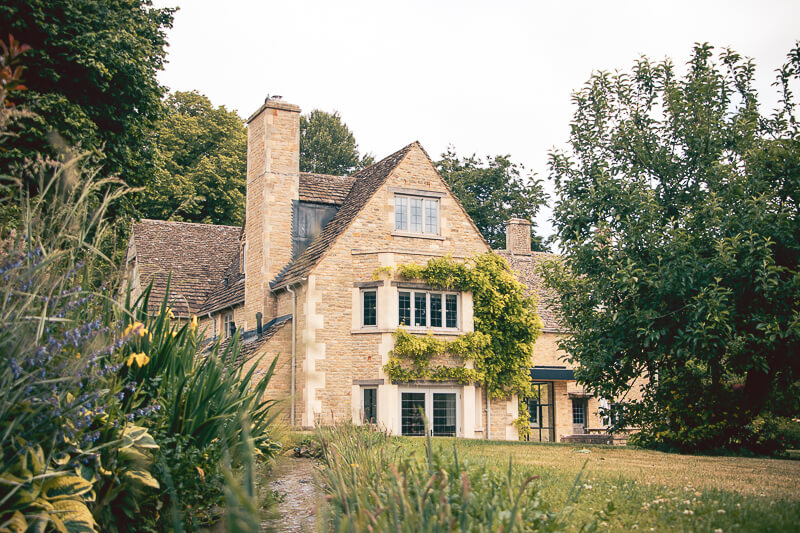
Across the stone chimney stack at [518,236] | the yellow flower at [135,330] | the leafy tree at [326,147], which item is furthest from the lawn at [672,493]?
the leafy tree at [326,147]

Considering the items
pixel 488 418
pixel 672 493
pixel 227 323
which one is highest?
pixel 227 323

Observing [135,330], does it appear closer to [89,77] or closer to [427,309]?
[89,77]

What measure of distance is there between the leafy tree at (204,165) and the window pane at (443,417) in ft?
69.0

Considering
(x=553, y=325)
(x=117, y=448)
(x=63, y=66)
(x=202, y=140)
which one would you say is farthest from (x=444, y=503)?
(x=202, y=140)

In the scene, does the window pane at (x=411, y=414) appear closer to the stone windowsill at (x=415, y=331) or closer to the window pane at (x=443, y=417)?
the window pane at (x=443, y=417)

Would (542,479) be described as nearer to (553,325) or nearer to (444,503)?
(444,503)

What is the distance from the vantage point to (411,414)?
880 inches

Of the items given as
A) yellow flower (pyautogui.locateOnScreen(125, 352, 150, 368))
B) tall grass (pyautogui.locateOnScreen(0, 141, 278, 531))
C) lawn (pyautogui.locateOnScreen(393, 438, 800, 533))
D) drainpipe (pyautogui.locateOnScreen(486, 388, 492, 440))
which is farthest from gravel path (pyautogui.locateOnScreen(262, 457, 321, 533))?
drainpipe (pyautogui.locateOnScreen(486, 388, 492, 440))

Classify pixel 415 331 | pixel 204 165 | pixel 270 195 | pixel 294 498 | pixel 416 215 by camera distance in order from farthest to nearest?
pixel 204 165, pixel 270 195, pixel 416 215, pixel 415 331, pixel 294 498

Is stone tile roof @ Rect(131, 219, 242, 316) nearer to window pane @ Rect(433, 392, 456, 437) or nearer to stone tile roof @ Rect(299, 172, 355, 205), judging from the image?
stone tile roof @ Rect(299, 172, 355, 205)

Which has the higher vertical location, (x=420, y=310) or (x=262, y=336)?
(x=420, y=310)

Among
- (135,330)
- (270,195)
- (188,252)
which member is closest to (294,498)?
(135,330)

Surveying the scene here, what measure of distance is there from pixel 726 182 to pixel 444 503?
12.8m

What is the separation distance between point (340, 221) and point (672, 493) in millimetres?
17859
